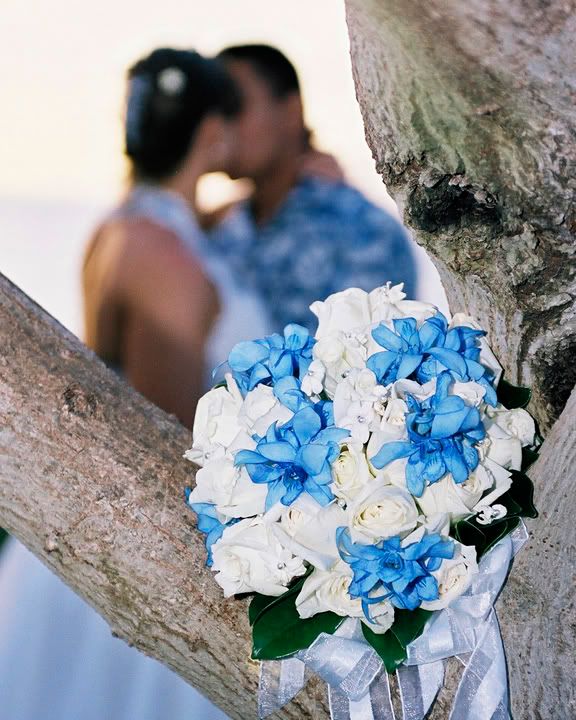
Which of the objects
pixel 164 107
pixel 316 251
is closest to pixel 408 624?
pixel 164 107

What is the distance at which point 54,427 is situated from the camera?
104 cm

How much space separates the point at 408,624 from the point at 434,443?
213mm

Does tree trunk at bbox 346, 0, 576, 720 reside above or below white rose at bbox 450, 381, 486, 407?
above

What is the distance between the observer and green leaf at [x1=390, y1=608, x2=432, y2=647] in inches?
36.7

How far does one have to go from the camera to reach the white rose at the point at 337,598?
0.92m

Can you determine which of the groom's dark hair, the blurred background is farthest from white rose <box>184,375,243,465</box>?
the blurred background

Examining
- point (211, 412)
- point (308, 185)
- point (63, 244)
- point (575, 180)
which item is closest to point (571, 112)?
point (575, 180)

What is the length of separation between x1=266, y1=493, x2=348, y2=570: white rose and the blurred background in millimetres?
5270

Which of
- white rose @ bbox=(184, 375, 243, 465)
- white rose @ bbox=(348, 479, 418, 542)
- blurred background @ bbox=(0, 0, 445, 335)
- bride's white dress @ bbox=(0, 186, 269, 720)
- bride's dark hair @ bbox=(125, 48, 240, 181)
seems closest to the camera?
white rose @ bbox=(348, 479, 418, 542)

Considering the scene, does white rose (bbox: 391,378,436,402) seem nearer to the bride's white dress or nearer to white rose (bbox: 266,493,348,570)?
white rose (bbox: 266,493,348,570)

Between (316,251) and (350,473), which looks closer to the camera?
(350,473)

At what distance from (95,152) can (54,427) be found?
5629 millimetres

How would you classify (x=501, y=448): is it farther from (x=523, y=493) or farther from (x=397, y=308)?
(x=397, y=308)

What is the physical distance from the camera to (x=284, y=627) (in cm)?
96
